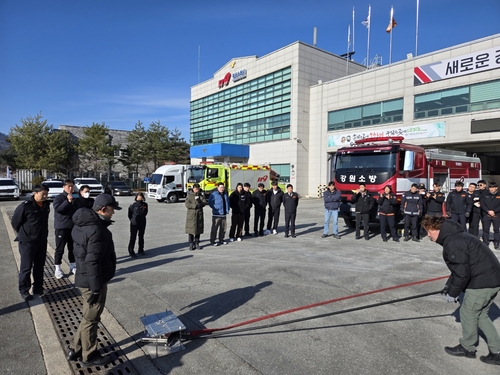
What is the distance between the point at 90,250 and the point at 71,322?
6.24 ft

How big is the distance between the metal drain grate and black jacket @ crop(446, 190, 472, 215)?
991 centimetres

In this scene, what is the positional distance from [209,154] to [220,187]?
2816cm

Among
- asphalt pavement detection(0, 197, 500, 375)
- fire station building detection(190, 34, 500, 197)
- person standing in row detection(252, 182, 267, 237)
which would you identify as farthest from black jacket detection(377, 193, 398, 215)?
fire station building detection(190, 34, 500, 197)

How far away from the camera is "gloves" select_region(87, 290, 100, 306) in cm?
318

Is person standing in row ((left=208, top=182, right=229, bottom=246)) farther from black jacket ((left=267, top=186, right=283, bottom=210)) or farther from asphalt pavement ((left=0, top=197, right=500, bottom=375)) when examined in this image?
black jacket ((left=267, top=186, right=283, bottom=210))

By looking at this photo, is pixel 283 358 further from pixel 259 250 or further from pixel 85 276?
pixel 259 250

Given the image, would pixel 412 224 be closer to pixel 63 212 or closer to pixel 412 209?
pixel 412 209

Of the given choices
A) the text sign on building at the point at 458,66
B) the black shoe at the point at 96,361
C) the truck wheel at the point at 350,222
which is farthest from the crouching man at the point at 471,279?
the text sign on building at the point at 458,66

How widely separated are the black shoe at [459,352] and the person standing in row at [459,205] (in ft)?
24.4

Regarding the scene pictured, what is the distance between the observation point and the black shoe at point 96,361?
333 centimetres

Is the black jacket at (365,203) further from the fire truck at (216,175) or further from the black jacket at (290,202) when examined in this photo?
the fire truck at (216,175)

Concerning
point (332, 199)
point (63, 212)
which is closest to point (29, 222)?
point (63, 212)

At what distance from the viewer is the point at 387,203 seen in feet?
33.0

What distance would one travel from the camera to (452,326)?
13.9 ft
